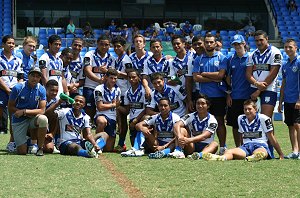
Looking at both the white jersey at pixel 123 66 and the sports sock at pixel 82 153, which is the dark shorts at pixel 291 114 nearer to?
the white jersey at pixel 123 66

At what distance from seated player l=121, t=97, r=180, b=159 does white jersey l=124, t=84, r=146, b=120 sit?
0.67 metres

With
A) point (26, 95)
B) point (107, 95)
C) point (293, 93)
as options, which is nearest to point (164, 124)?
point (107, 95)

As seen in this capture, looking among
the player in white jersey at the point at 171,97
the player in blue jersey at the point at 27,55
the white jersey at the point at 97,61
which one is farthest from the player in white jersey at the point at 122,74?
the player in blue jersey at the point at 27,55

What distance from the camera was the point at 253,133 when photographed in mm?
8938

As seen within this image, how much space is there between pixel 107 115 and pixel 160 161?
2044 millimetres

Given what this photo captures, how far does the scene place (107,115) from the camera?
33.4 ft

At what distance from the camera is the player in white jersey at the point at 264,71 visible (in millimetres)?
9234

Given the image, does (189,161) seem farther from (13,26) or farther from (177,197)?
(13,26)

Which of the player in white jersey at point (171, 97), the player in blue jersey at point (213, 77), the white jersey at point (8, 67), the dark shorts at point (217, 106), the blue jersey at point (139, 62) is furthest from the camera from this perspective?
the white jersey at point (8, 67)

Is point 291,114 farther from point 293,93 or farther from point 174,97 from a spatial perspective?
point 174,97

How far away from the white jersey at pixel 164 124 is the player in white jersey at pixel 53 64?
1.73 m

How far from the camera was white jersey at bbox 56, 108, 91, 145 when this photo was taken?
31.0 feet

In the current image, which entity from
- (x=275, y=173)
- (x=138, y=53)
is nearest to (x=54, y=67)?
(x=138, y=53)

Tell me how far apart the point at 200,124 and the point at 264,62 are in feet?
4.37
